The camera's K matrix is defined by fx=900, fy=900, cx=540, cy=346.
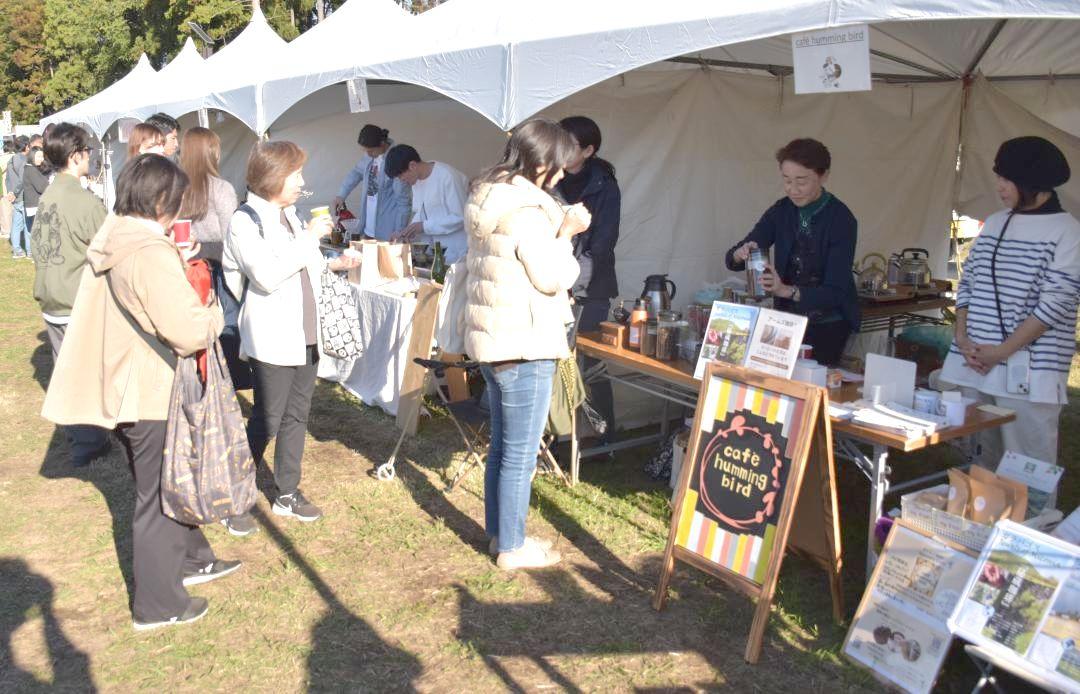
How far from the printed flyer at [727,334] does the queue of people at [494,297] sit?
1.53ft

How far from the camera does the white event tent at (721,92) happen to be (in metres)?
3.48

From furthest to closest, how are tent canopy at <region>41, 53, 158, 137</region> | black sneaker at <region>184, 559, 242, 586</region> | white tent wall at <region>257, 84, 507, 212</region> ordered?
tent canopy at <region>41, 53, 158, 137</region> < white tent wall at <region>257, 84, 507, 212</region> < black sneaker at <region>184, 559, 242, 586</region>

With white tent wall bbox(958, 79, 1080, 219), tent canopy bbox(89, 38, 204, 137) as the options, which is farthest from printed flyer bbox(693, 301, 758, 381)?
tent canopy bbox(89, 38, 204, 137)

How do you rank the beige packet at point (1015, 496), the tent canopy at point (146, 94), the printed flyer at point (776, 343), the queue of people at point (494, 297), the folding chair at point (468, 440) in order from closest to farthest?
1. the beige packet at point (1015, 496)
2. the queue of people at point (494, 297)
3. the printed flyer at point (776, 343)
4. the folding chair at point (468, 440)
5. the tent canopy at point (146, 94)

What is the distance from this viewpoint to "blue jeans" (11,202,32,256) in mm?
12355

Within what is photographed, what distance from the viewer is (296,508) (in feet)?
13.2

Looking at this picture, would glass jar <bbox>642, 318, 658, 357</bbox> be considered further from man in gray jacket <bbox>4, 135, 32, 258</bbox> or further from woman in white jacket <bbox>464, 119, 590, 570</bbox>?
man in gray jacket <bbox>4, 135, 32, 258</bbox>

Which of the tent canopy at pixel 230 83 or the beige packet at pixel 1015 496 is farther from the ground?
the tent canopy at pixel 230 83

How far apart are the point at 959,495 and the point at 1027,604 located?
524 mm

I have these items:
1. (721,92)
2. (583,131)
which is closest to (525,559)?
(583,131)

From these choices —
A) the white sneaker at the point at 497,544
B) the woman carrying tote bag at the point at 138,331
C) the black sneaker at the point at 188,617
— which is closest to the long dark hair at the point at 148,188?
the woman carrying tote bag at the point at 138,331

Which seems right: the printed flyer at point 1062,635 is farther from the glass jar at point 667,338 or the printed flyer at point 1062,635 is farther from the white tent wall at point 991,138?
the white tent wall at point 991,138

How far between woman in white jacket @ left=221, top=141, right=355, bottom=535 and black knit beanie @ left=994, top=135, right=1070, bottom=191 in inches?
101

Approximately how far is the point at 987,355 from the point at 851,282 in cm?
66
